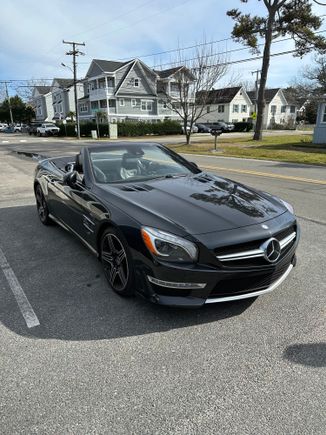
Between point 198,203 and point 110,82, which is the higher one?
point 110,82

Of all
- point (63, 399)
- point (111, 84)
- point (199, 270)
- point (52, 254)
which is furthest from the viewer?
point (111, 84)

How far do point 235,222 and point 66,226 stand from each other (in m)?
2.59

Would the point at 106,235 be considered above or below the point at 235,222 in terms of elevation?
below

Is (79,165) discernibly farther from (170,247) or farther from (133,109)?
(133,109)

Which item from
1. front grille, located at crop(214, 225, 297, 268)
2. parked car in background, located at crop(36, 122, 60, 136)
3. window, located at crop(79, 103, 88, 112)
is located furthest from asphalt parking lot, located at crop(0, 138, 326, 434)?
window, located at crop(79, 103, 88, 112)

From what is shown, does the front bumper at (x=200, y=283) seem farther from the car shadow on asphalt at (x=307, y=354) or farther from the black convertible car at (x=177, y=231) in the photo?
the car shadow on asphalt at (x=307, y=354)

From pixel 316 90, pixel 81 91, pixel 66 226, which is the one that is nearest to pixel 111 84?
pixel 81 91

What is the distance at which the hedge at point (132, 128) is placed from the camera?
43.6 m

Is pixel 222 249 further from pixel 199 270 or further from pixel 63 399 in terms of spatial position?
pixel 63 399

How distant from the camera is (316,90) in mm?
58281

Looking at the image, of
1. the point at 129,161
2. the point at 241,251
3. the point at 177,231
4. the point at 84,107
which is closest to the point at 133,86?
the point at 84,107

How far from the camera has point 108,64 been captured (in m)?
52.0

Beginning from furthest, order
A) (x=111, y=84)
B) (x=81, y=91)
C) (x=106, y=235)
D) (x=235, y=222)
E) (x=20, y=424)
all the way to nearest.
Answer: (x=81, y=91) < (x=111, y=84) < (x=106, y=235) < (x=235, y=222) < (x=20, y=424)

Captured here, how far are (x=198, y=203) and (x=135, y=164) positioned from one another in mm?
1449
